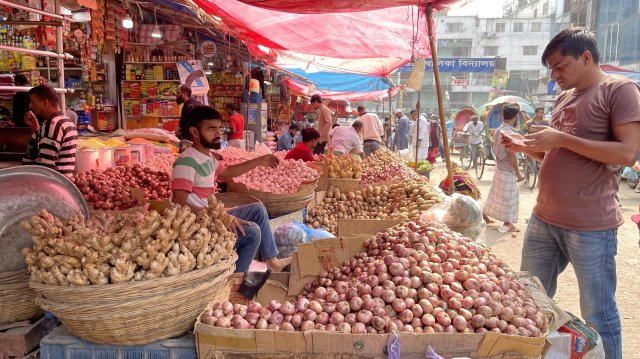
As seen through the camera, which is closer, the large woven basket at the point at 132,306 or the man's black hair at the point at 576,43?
the large woven basket at the point at 132,306

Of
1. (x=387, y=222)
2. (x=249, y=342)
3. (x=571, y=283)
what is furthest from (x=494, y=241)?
(x=249, y=342)

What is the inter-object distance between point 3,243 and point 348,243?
5.72 feet

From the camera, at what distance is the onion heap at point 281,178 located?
4868mm

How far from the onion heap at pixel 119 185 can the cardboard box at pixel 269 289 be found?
1685 mm

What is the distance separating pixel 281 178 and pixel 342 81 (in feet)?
39.5

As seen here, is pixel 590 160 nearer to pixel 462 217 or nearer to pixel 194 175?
pixel 462 217

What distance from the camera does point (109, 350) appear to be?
6.59ft

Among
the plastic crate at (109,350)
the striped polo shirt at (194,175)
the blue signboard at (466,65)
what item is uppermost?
the blue signboard at (466,65)

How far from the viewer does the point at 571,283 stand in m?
5.41

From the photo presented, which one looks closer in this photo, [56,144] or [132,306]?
[132,306]

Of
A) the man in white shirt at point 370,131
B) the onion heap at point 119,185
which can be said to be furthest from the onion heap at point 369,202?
the man in white shirt at point 370,131

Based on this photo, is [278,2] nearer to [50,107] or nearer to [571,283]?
[50,107]

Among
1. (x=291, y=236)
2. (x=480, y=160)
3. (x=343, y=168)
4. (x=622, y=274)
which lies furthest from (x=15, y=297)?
(x=480, y=160)

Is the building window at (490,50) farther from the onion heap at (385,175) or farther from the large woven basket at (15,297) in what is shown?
the large woven basket at (15,297)
